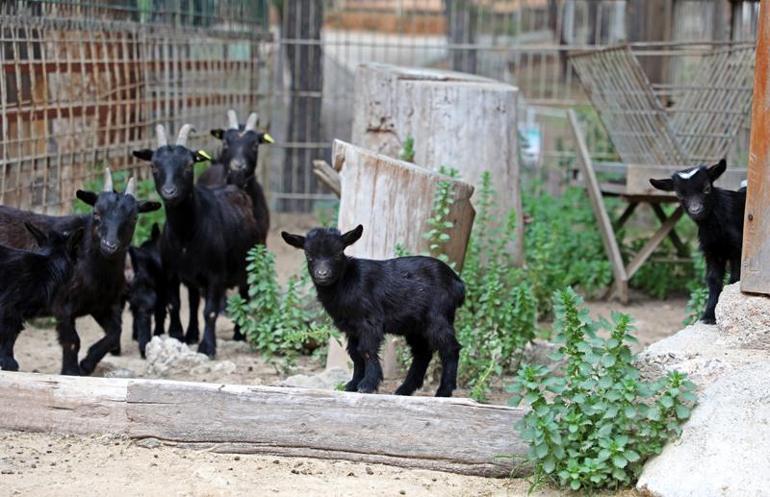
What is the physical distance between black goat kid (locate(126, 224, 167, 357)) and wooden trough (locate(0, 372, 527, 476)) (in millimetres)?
2612

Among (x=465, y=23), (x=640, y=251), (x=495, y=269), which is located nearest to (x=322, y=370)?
(x=495, y=269)

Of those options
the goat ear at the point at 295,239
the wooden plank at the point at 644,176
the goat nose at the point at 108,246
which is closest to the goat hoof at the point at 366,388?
the goat ear at the point at 295,239

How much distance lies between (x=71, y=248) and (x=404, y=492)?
9.97 feet

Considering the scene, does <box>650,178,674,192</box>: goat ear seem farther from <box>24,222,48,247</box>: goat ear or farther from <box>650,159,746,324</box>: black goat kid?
<box>24,222,48,247</box>: goat ear

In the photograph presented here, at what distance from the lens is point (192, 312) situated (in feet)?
30.9

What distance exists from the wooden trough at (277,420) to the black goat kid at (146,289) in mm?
2612

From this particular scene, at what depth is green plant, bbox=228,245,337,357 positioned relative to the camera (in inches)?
314

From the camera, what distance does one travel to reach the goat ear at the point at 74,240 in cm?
731

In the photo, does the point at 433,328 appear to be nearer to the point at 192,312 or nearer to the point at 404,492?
the point at 404,492

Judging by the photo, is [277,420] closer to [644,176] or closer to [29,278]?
[29,278]

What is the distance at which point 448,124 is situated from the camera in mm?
9273

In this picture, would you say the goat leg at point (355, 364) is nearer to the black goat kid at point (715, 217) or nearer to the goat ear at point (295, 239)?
the goat ear at point (295, 239)

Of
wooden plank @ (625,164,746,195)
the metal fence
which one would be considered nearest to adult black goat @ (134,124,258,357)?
the metal fence

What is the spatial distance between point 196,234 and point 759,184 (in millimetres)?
4581
